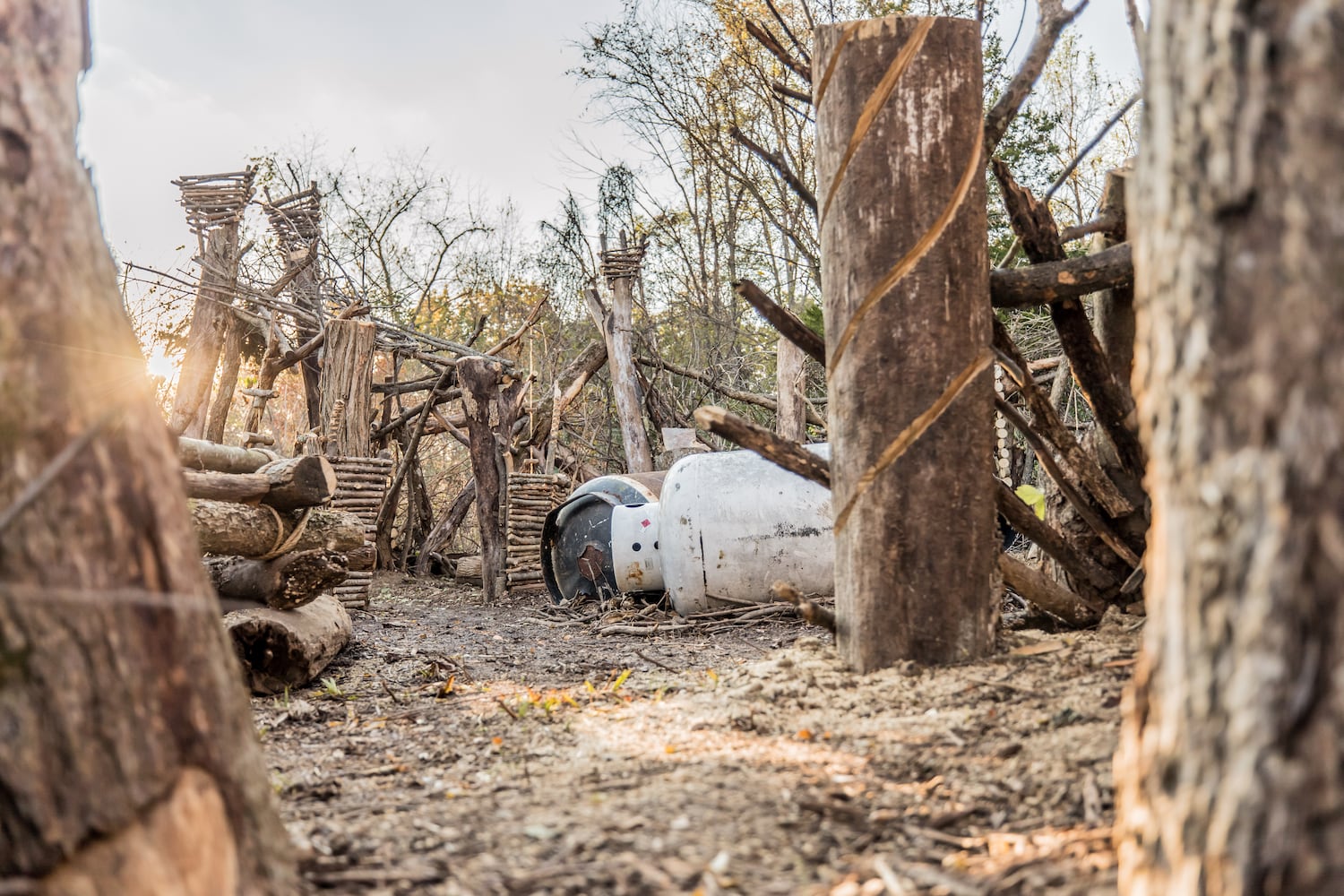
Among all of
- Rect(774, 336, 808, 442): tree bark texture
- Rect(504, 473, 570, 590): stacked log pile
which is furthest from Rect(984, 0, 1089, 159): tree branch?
Rect(504, 473, 570, 590): stacked log pile

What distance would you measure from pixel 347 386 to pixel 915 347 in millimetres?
7031

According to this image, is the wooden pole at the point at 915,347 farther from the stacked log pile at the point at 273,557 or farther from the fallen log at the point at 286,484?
the fallen log at the point at 286,484

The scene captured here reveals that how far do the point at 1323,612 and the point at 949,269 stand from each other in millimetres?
2234

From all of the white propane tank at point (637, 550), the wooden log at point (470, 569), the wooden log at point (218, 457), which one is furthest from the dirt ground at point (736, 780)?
the wooden log at point (470, 569)

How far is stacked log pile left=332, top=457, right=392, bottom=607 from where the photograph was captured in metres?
8.46

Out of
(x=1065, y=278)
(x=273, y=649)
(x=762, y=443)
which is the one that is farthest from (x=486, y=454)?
(x=1065, y=278)

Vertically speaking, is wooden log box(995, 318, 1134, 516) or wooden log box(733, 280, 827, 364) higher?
wooden log box(733, 280, 827, 364)

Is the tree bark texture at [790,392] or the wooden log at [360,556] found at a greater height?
the tree bark texture at [790,392]

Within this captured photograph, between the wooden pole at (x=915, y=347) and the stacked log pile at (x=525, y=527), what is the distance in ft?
21.9

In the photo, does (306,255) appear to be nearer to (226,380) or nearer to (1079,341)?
(226,380)

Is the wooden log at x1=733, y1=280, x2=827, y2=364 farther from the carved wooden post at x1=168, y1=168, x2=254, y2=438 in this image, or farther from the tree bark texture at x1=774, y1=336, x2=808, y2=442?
the carved wooden post at x1=168, y1=168, x2=254, y2=438

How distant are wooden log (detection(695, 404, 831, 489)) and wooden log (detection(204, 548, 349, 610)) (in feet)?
9.23

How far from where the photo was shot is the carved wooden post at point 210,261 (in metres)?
10.3

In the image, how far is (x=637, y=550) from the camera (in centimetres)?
769
